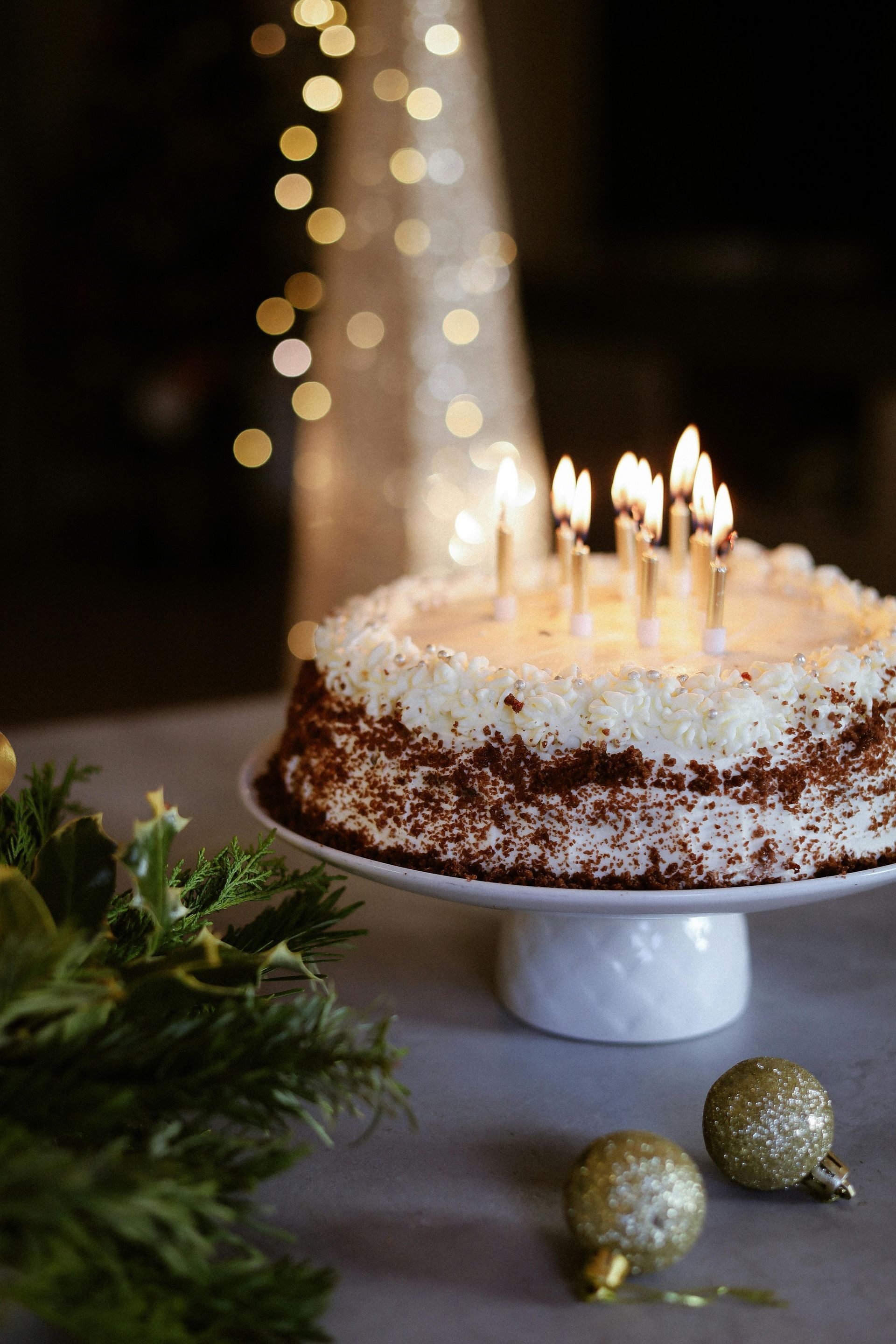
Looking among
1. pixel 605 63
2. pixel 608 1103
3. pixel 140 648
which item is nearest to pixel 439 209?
pixel 140 648

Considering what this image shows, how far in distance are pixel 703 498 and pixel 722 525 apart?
69 mm

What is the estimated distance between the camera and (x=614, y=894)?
104cm

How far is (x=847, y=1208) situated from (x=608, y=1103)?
21 cm

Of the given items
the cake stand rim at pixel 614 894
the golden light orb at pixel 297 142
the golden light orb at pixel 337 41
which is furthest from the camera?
the golden light orb at pixel 297 142

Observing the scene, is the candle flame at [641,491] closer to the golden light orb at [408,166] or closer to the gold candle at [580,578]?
the gold candle at [580,578]

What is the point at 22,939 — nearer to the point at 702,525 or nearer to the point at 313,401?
the point at 702,525

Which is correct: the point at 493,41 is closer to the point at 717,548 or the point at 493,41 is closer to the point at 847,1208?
the point at 717,548

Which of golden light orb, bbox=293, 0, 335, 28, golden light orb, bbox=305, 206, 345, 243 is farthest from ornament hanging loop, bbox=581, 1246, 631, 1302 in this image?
golden light orb, bbox=293, 0, 335, 28

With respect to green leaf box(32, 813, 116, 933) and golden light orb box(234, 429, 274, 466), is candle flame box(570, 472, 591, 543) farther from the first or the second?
golden light orb box(234, 429, 274, 466)

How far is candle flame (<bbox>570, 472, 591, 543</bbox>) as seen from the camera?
1300mm

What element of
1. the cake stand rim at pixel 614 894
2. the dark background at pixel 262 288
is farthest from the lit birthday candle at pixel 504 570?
the dark background at pixel 262 288

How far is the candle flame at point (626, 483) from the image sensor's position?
4.40 feet

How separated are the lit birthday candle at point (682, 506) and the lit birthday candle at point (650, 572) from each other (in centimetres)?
13

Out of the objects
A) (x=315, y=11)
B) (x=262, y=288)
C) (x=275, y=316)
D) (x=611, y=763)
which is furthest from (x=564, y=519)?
(x=275, y=316)
